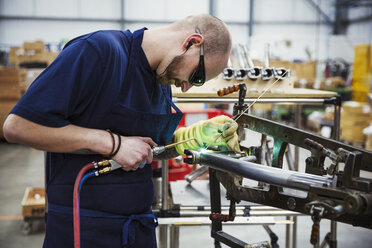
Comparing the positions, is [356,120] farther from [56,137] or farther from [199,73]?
[56,137]

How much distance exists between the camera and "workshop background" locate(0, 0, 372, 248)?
21.0ft

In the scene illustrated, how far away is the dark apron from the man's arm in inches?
2.6

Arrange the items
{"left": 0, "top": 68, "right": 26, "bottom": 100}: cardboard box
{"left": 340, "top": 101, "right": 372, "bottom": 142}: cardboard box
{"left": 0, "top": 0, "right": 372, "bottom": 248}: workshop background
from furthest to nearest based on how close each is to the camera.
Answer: {"left": 0, "top": 0, "right": 372, "bottom": 248}: workshop background < {"left": 0, "top": 68, "right": 26, "bottom": 100}: cardboard box < {"left": 340, "top": 101, "right": 372, "bottom": 142}: cardboard box

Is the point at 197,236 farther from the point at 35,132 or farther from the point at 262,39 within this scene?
the point at 262,39

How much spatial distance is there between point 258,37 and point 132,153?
8.55 meters

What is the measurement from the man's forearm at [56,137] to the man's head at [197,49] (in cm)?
32

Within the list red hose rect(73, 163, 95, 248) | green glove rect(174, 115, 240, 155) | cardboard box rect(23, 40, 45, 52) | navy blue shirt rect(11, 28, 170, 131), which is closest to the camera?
navy blue shirt rect(11, 28, 170, 131)

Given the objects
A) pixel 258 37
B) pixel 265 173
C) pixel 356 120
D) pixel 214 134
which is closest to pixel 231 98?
pixel 214 134

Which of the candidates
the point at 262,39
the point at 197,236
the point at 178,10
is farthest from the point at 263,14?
the point at 197,236

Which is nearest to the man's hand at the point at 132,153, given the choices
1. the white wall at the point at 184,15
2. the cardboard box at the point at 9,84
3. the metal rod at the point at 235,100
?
the metal rod at the point at 235,100

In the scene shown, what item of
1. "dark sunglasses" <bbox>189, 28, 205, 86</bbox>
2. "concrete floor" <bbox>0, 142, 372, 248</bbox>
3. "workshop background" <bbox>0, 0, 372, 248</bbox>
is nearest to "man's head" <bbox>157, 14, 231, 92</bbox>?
"dark sunglasses" <bbox>189, 28, 205, 86</bbox>

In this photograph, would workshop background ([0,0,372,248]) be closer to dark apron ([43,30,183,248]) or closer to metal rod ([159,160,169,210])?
metal rod ([159,160,169,210])

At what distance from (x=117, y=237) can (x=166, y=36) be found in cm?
71

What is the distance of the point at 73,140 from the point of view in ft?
3.50
